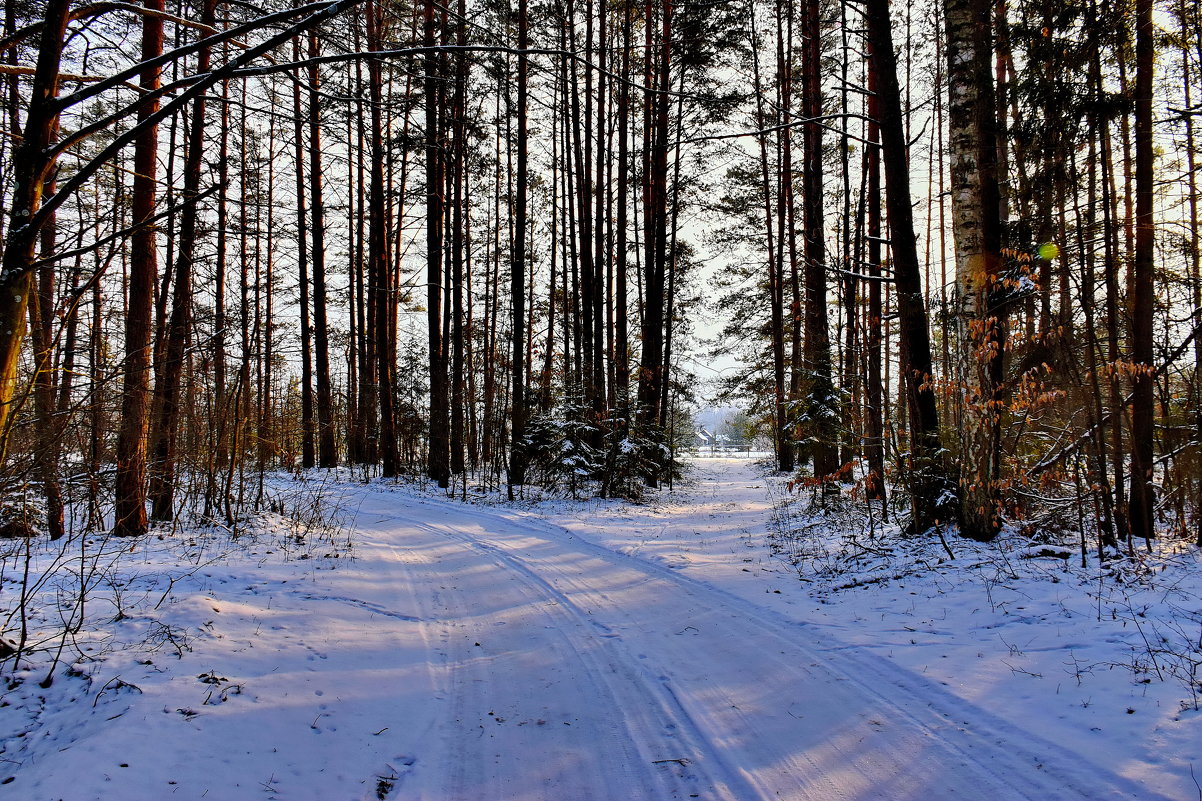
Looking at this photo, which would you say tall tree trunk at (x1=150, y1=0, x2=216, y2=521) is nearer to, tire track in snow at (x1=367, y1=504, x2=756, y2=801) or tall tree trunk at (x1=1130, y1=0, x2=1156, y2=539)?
tire track in snow at (x1=367, y1=504, x2=756, y2=801)

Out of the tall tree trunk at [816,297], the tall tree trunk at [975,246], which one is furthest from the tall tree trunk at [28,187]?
the tall tree trunk at [816,297]

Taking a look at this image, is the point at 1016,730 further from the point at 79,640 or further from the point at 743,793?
the point at 79,640

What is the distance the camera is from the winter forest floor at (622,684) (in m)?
2.66

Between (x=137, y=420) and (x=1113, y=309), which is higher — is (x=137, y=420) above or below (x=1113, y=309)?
below

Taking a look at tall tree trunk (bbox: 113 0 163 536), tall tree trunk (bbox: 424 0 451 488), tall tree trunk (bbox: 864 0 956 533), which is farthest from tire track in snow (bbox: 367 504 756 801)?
tall tree trunk (bbox: 424 0 451 488)

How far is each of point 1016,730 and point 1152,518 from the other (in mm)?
4574

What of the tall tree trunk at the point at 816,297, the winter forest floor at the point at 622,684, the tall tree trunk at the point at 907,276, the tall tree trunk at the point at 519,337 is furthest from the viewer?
the tall tree trunk at the point at 519,337

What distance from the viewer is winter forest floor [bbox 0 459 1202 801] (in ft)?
8.72

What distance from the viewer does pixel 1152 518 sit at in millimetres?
5949

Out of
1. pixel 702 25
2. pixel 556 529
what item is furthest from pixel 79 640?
pixel 702 25

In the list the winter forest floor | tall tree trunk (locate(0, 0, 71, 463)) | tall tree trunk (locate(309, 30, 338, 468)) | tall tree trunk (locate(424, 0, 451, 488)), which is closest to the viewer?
tall tree trunk (locate(0, 0, 71, 463))

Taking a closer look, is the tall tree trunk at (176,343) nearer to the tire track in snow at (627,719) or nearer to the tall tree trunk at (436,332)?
the tire track in snow at (627,719)

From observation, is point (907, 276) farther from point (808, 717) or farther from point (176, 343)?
point (176, 343)

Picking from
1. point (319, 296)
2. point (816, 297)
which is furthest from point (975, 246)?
point (319, 296)
